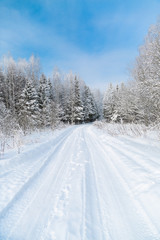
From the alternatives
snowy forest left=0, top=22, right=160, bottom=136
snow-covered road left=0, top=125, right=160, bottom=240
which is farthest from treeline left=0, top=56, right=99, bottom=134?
snow-covered road left=0, top=125, right=160, bottom=240

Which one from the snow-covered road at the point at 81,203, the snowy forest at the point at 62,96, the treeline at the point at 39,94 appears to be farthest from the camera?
the treeline at the point at 39,94

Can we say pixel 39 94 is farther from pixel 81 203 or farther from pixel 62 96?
pixel 81 203

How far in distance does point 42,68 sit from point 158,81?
32591mm

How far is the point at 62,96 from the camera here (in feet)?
104

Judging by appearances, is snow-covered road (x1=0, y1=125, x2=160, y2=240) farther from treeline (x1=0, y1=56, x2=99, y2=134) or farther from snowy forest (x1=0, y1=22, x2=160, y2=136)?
treeline (x1=0, y1=56, x2=99, y2=134)

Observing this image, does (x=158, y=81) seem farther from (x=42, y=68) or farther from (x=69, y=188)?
(x=42, y=68)

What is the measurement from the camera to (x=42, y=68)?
31.9 meters

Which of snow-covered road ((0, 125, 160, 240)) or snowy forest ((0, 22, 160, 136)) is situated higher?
snowy forest ((0, 22, 160, 136))

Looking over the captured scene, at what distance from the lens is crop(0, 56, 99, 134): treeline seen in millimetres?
17297

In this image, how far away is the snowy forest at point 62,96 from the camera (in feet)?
21.2

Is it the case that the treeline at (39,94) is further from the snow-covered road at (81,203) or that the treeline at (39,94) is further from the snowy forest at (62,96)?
the snow-covered road at (81,203)

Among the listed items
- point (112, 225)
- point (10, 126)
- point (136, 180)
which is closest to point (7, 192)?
point (112, 225)

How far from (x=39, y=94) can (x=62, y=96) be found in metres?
9.75

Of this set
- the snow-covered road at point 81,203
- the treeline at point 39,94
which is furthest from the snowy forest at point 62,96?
the snow-covered road at point 81,203
